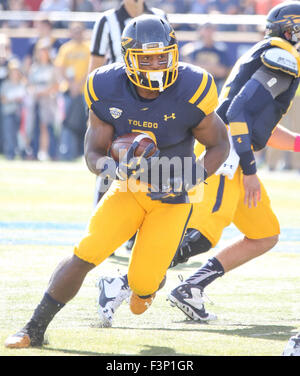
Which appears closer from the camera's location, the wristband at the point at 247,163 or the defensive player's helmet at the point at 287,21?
the wristband at the point at 247,163

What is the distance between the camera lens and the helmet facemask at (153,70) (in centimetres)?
411

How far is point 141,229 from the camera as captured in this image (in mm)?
4301

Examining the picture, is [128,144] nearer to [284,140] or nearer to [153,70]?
[153,70]

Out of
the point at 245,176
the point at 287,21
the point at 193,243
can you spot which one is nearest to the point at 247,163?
the point at 245,176

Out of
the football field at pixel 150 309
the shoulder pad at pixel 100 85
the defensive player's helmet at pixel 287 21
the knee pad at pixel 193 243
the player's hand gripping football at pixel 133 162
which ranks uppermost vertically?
the defensive player's helmet at pixel 287 21

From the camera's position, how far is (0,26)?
48.8ft

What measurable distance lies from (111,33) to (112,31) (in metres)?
→ 0.02

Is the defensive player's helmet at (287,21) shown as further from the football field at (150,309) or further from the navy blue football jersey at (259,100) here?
the football field at (150,309)

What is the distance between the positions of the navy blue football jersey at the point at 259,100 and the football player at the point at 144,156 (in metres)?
0.65

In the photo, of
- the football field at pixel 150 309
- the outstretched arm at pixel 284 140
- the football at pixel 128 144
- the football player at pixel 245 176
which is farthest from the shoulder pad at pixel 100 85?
the outstretched arm at pixel 284 140

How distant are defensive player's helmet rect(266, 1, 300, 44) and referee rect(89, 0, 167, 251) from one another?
1.69 metres

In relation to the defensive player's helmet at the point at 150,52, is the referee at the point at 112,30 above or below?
below
